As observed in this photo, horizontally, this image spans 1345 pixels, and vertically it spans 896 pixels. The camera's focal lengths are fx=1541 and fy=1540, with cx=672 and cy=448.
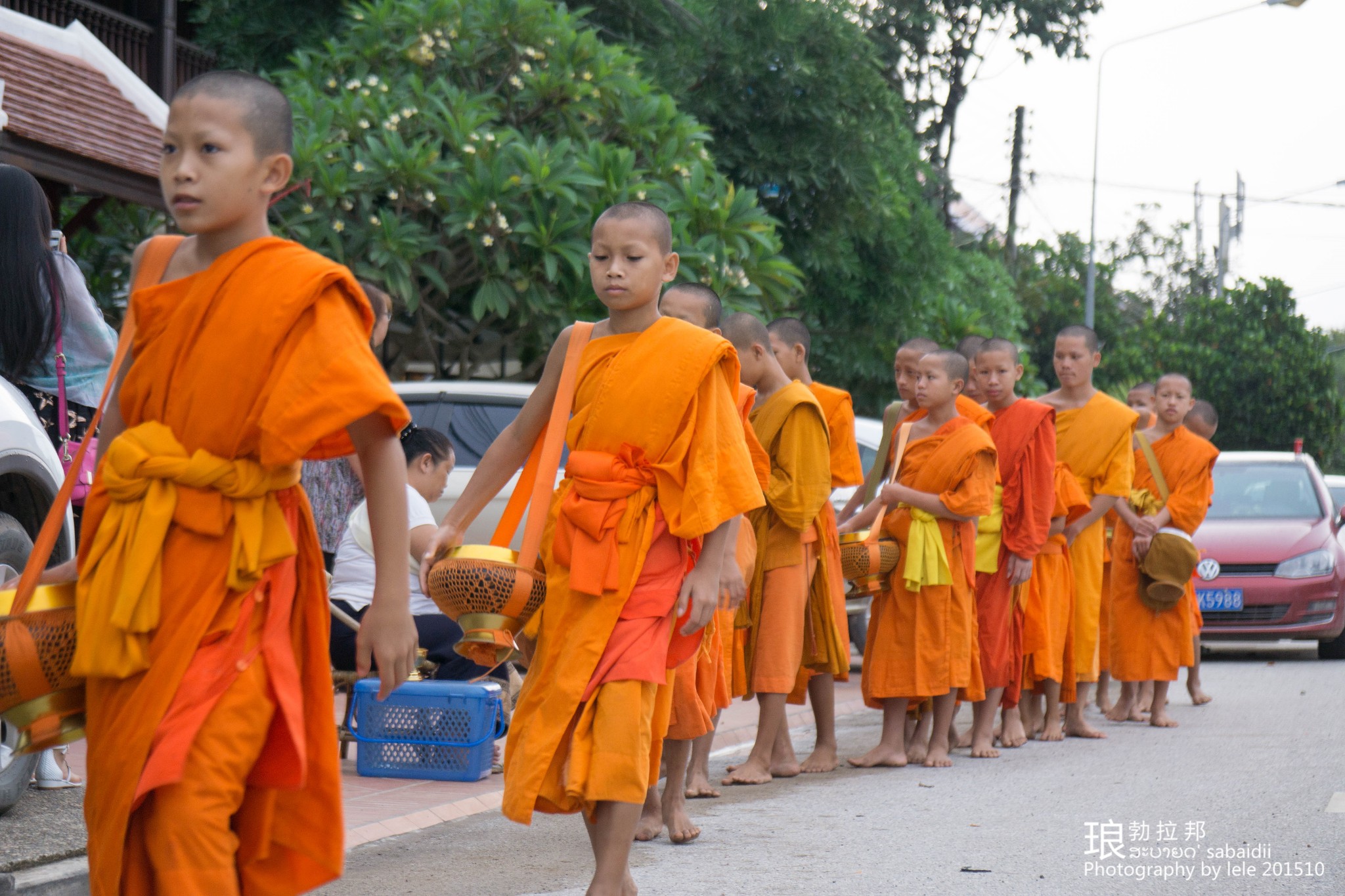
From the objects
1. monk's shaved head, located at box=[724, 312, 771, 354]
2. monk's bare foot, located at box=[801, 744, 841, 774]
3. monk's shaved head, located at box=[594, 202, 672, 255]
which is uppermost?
monk's shaved head, located at box=[594, 202, 672, 255]

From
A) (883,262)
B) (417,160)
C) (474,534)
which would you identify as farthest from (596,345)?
(883,262)

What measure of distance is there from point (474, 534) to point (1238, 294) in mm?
22462

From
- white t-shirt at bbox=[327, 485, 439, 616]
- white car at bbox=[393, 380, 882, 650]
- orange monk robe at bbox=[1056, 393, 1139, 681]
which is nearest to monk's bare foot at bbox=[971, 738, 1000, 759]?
orange monk robe at bbox=[1056, 393, 1139, 681]

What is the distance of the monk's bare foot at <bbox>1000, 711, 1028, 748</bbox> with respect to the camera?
830 centimetres

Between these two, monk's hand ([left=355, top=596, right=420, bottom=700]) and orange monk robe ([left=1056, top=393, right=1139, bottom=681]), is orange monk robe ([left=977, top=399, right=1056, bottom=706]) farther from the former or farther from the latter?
monk's hand ([left=355, top=596, right=420, bottom=700])

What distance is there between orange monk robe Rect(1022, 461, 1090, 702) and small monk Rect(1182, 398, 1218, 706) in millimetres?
1222

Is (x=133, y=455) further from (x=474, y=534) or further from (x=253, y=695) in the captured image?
(x=474, y=534)

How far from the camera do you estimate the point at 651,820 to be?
5656 mm

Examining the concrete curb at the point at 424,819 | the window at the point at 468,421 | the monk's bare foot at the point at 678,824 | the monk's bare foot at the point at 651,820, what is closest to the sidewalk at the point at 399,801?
the concrete curb at the point at 424,819

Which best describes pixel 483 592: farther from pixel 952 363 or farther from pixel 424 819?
pixel 952 363

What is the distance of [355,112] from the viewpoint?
37.1ft

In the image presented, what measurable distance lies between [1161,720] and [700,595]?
18.1 ft

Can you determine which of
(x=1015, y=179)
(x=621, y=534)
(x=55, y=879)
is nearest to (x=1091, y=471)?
(x=621, y=534)

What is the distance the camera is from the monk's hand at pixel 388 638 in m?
2.97
